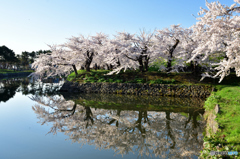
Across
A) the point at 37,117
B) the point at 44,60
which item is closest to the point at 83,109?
the point at 37,117

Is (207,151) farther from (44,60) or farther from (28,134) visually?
(44,60)

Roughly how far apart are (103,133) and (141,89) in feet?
47.3

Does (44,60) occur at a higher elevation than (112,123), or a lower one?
higher

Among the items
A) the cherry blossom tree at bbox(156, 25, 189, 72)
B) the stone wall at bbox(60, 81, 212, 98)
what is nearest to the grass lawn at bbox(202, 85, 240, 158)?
the stone wall at bbox(60, 81, 212, 98)

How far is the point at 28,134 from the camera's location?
9969 mm

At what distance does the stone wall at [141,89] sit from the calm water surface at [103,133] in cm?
705

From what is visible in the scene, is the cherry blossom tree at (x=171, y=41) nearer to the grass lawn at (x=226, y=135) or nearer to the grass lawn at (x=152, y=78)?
the grass lawn at (x=152, y=78)

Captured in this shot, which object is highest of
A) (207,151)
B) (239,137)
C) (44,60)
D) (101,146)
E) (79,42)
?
(79,42)

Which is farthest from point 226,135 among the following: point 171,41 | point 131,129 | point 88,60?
point 88,60

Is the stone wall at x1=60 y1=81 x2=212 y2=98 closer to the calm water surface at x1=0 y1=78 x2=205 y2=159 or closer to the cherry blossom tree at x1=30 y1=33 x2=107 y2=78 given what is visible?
the cherry blossom tree at x1=30 y1=33 x2=107 y2=78

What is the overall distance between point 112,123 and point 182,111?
6492mm

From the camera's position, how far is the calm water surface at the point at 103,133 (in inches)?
305

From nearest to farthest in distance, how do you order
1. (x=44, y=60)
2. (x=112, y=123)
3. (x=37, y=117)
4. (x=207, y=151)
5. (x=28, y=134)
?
(x=207, y=151) → (x=28, y=134) → (x=112, y=123) → (x=37, y=117) → (x=44, y=60)

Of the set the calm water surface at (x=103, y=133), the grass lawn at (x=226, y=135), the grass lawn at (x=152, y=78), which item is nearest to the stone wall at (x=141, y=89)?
the grass lawn at (x=152, y=78)
